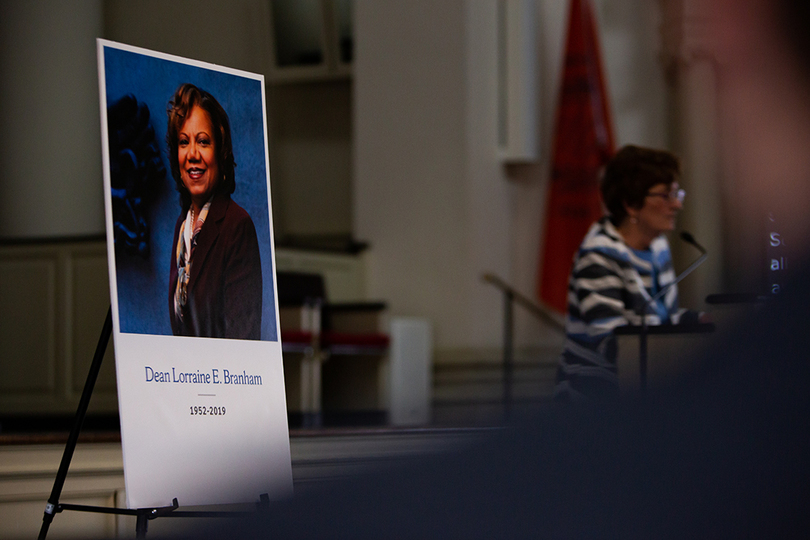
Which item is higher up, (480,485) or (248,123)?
(248,123)

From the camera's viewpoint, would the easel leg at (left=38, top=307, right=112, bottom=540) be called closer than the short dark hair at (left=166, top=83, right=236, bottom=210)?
Yes

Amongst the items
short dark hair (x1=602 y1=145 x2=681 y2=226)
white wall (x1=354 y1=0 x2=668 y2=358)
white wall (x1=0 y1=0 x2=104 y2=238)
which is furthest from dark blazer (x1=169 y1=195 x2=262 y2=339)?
white wall (x1=0 y1=0 x2=104 y2=238)

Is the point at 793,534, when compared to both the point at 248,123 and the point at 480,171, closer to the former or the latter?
the point at 248,123

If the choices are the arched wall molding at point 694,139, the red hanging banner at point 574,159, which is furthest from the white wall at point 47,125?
the arched wall molding at point 694,139

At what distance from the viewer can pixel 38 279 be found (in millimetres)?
6031

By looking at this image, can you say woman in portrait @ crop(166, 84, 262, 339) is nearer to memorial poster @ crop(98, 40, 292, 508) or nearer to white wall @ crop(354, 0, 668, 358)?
memorial poster @ crop(98, 40, 292, 508)

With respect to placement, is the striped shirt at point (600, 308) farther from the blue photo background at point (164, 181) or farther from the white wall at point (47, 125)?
the white wall at point (47, 125)

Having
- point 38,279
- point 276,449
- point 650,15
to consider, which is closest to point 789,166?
point 276,449

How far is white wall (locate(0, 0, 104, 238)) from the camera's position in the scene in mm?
6773

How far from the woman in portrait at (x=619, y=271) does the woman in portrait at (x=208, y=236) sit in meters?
1.08

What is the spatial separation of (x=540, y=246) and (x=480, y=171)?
0.79m

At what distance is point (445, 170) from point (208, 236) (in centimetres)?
553

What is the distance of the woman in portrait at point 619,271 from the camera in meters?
2.59

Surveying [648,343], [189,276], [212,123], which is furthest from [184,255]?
[648,343]
